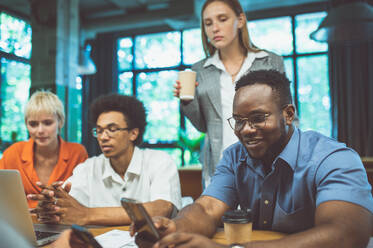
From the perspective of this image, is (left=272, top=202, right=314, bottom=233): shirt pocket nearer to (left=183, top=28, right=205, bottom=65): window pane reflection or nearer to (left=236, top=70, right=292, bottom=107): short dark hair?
(left=236, top=70, right=292, bottom=107): short dark hair

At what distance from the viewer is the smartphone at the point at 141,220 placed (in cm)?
81

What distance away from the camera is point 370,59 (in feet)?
19.4

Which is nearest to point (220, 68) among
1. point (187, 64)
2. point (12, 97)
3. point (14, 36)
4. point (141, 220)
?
point (141, 220)

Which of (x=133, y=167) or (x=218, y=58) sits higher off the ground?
(x=218, y=58)

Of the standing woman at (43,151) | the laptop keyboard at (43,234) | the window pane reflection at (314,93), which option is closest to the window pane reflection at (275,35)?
the window pane reflection at (314,93)

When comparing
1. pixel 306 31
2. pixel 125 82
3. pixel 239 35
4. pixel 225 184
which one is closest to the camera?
pixel 225 184

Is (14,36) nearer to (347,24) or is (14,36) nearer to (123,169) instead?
(123,169)

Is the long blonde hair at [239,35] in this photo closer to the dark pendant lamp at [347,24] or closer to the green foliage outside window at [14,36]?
the dark pendant lamp at [347,24]

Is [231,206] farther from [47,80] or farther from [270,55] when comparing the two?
[47,80]

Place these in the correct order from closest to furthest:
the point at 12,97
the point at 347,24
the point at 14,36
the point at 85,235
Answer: the point at 85,235, the point at 347,24, the point at 14,36, the point at 12,97

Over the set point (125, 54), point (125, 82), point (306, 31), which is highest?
point (306, 31)

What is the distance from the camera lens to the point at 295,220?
125cm

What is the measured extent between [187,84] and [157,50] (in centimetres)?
615

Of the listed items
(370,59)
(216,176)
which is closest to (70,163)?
(216,176)
